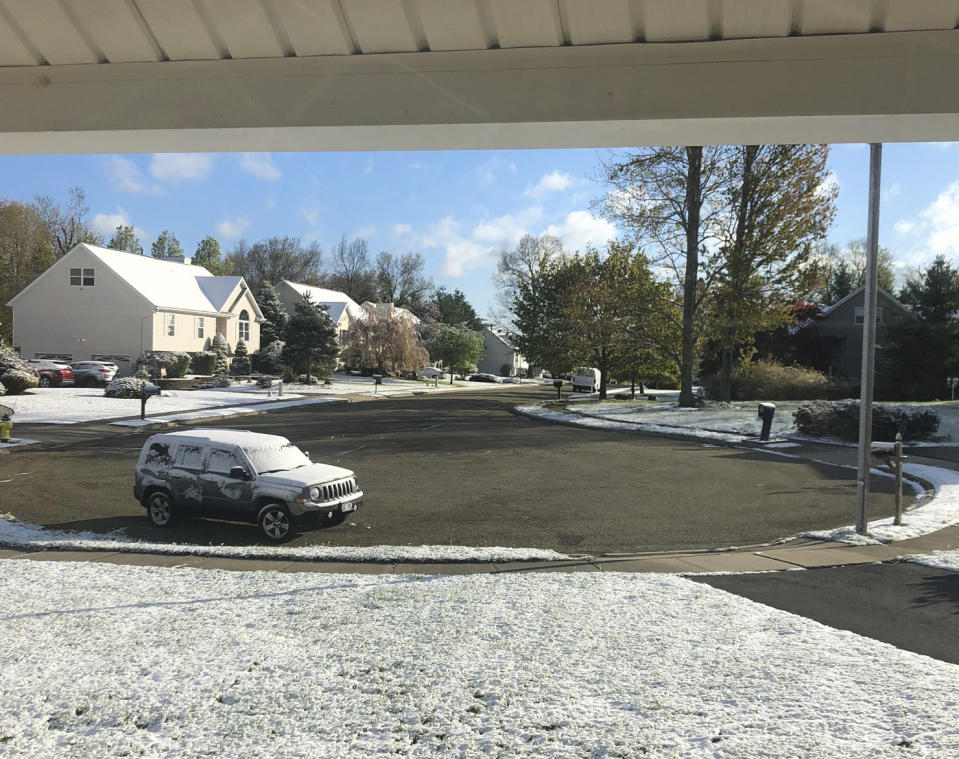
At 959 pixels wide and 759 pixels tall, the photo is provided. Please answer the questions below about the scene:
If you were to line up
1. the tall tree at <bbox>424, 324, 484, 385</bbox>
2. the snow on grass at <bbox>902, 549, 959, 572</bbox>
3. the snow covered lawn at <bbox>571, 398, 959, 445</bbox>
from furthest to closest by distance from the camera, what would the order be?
the tall tree at <bbox>424, 324, 484, 385</bbox> < the snow covered lawn at <bbox>571, 398, 959, 445</bbox> < the snow on grass at <bbox>902, 549, 959, 572</bbox>

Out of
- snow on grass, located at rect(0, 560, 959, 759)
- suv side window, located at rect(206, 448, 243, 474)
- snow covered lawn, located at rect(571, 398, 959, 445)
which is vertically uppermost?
suv side window, located at rect(206, 448, 243, 474)

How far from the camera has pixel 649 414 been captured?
34.0 m

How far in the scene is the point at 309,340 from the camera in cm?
5709

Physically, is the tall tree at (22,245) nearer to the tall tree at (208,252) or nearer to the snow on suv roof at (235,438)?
the tall tree at (208,252)

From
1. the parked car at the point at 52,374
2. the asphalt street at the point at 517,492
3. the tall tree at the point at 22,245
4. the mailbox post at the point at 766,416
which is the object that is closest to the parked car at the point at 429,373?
the tall tree at the point at 22,245

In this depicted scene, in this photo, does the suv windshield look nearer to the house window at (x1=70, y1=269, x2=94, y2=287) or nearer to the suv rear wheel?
the suv rear wheel

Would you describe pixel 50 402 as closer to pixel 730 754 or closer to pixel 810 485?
pixel 810 485

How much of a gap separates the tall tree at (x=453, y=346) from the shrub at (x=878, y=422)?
56.6 meters

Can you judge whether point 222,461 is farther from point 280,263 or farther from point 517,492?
point 280,263

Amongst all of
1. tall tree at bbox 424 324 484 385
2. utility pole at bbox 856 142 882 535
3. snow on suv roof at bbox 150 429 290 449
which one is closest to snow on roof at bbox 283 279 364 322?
tall tree at bbox 424 324 484 385

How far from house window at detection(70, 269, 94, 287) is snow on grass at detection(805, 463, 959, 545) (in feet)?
166

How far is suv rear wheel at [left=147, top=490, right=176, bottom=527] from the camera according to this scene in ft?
37.5

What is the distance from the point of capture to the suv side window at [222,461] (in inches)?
434

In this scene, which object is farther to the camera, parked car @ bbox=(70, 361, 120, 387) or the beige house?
the beige house
